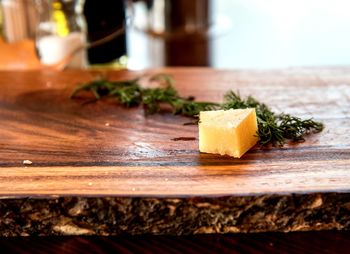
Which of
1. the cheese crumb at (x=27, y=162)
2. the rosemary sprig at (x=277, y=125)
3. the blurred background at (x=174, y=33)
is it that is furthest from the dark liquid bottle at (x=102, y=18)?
the cheese crumb at (x=27, y=162)

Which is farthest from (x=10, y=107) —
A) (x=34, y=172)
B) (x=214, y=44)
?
(x=214, y=44)

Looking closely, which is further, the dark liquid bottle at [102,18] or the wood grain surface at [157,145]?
the dark liquid bottle at [102,18]

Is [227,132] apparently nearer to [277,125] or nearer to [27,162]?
[277,125]

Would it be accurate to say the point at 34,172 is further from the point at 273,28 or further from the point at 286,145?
the point at 273,28

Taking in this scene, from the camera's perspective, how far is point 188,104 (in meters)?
1.24

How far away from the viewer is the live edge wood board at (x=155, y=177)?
91cm

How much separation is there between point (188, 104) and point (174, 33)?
0.99 meters

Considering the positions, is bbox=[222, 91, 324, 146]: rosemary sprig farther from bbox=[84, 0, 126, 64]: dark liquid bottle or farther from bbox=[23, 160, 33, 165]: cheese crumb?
bbox=[84, 0, 126, 64]: dark liquid bottle

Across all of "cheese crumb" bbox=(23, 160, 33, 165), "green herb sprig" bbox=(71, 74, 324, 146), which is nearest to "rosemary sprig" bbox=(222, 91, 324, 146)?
"green herb sprig" bbox=(71, 74, 324, 146)

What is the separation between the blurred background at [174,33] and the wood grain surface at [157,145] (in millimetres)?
228

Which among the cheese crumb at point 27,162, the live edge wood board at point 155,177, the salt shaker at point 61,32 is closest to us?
the live edge wood board at point 155,177

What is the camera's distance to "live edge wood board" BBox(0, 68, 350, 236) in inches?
35.7

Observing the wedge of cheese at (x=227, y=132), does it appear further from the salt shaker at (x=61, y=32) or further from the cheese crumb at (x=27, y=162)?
the salt shaker at (x=61, y=32)

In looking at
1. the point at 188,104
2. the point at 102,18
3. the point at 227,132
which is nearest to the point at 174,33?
the point at 102,18
